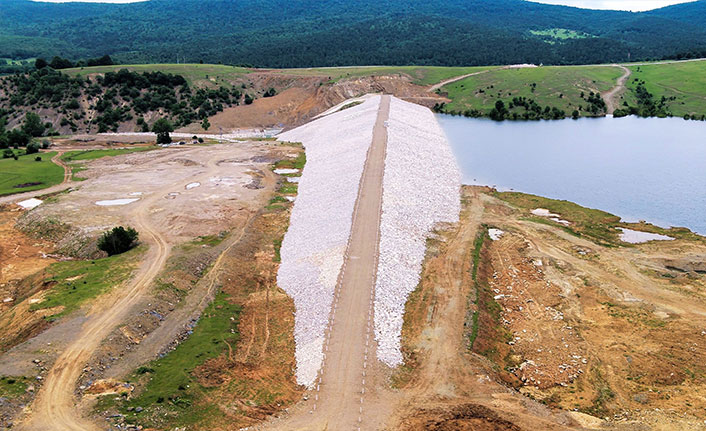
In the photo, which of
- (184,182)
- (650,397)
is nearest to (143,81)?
(184,182)

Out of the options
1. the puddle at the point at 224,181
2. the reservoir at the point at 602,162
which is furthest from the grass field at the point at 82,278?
the reservoir at the point at 602,162

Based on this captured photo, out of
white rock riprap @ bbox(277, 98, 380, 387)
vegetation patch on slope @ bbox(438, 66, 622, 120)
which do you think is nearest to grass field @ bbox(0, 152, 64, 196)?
white rock riprap @ bbox(277, 98, 380, 387)

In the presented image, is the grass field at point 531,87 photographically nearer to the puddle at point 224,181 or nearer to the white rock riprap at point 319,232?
the white rock riprap at point 319,232

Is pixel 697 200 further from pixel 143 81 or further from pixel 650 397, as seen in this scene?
pixel 143 81

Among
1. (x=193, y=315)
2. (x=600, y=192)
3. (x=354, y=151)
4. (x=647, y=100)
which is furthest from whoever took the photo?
(x=647, y=100)

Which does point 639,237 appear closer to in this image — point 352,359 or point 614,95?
point 352,359

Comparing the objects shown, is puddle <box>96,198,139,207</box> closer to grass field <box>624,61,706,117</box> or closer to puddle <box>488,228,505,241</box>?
puddle <box>488,228,505,241</box>
